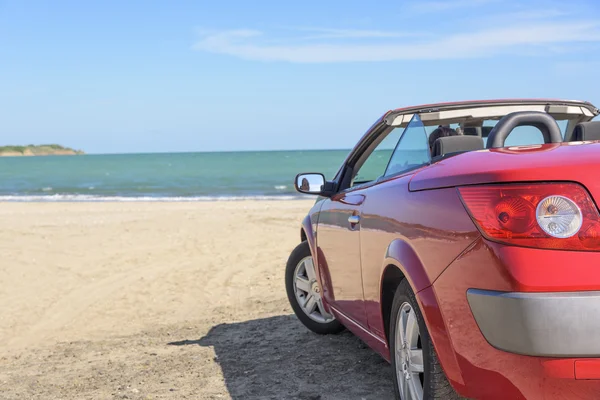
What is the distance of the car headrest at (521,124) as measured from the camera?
3412 mm

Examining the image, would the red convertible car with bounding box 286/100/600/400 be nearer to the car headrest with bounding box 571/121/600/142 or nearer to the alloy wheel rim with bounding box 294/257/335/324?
the car headrest with bounding box 571/121/600/142

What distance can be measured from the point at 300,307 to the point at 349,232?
1.84m

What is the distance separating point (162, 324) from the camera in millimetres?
7270

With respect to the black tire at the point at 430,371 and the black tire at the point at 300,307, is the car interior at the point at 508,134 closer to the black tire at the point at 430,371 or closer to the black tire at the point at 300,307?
the black tire at the point at 430,371

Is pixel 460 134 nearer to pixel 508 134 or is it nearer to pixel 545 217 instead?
pixel 508 134

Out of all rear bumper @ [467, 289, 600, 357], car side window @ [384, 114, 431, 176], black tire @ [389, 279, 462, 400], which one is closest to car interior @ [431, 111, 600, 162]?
car side window @ [384, 114, 431, 176]

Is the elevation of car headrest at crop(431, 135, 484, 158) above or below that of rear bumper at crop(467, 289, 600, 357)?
above

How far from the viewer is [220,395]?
4.47 meters

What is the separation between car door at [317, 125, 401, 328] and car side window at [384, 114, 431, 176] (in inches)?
6.9

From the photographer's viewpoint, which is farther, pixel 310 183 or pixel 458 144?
pixel 310 183

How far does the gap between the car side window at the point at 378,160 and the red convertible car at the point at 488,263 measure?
216 mm

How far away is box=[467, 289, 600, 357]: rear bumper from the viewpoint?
2266 millimetres

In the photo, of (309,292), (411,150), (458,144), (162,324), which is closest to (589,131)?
(458,144)

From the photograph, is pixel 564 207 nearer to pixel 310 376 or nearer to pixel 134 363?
pixel 310 376
